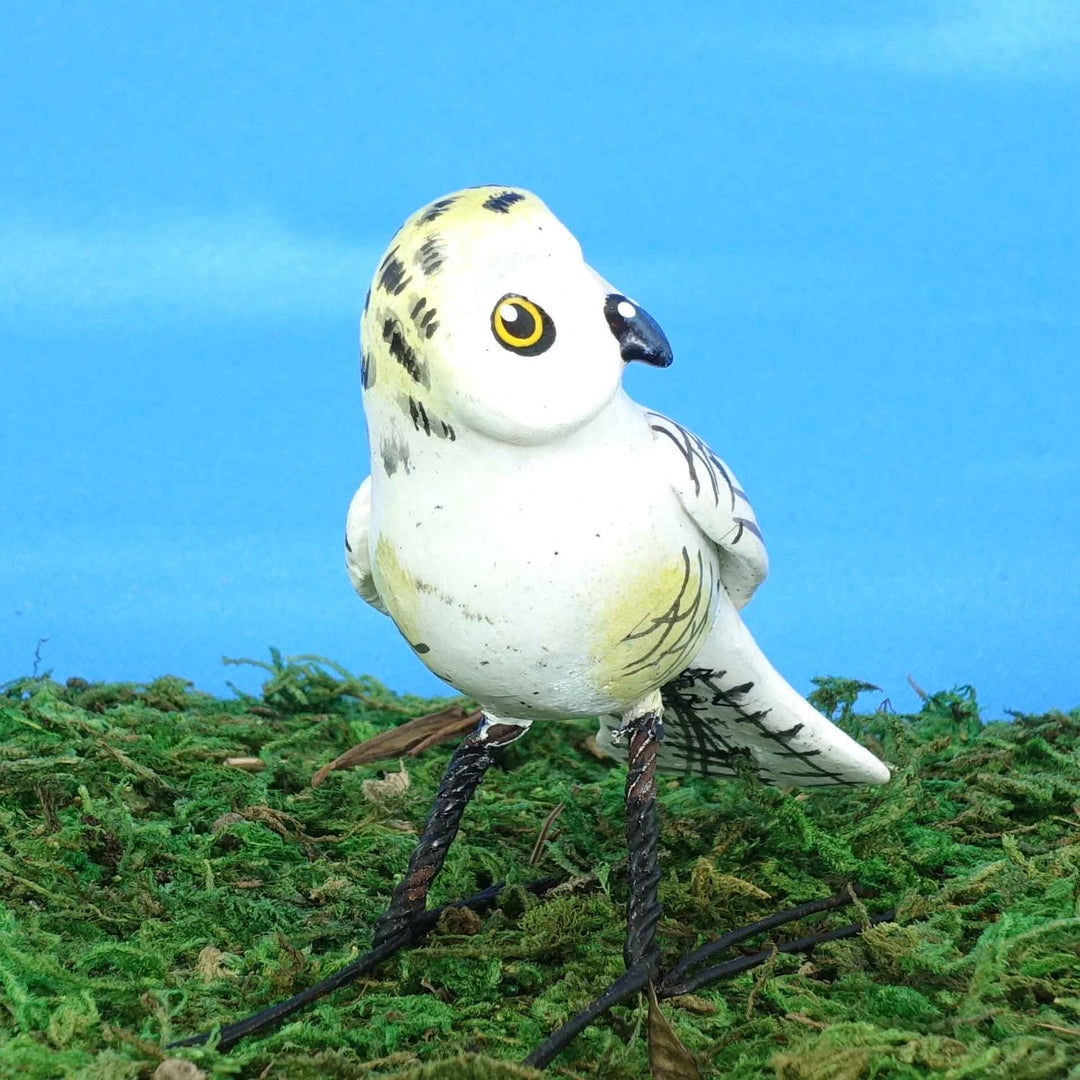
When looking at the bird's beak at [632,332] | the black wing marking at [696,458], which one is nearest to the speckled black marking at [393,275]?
the bird's beak at [632,332]

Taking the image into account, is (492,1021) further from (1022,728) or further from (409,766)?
(1022,728)

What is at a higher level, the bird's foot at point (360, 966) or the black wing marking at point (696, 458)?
the black wing marking at point (696, 458)

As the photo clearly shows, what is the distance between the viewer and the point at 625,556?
5.97ft

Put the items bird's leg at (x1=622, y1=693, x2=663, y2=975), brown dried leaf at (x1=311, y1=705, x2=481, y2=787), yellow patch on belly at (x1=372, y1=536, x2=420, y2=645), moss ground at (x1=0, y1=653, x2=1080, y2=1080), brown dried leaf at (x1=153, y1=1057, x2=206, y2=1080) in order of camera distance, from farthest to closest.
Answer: brown dried leaf at (x1=311, y1=705, x2=481, y2=787)
bird's leg at (x1=622, y1=693, x2=663, y2=975)
yellow patch on belly at (x1=372, y1=536, x2=420, y2=645)
moss ground at (x1=0, y1=653, x2=1080, y2=1080)
brown dried leaf at (x1=153, y1=1057, x2=206, y2=1080)

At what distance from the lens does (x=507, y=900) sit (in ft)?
7.45

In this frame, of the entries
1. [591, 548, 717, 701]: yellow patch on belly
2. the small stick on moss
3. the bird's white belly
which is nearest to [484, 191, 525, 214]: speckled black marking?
the bird's white belly

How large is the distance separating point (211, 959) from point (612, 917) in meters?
0.58

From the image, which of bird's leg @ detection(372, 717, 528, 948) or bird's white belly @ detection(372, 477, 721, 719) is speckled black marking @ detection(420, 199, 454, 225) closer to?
bird's white belly @ detection(372, 477, 721, 719)

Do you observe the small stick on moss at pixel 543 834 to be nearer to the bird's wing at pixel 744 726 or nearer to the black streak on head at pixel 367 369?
the bird's wing at pixel 744 726

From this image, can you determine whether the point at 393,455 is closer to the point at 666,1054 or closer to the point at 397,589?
the point at 397,589

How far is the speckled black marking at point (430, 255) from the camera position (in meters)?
1.75

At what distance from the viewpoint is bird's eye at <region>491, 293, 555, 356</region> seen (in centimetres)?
171

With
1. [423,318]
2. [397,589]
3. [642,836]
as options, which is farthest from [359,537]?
[642,836]

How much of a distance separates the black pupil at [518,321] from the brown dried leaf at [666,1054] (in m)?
0.80
